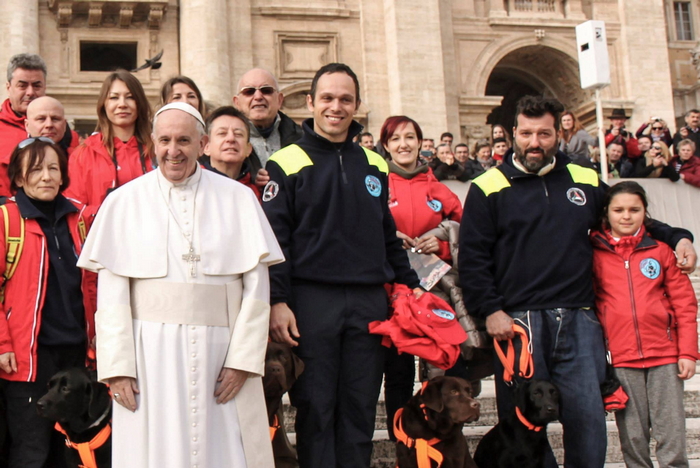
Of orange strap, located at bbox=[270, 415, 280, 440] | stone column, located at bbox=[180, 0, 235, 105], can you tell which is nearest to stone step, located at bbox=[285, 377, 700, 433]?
orange strap, located at bbox=[270, 415, 280, 440]

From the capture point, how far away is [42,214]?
4.35 meters

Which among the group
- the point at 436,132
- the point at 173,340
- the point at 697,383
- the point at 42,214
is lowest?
the point at 697,383

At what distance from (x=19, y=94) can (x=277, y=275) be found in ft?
9.36

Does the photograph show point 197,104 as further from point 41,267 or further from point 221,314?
point 221,314

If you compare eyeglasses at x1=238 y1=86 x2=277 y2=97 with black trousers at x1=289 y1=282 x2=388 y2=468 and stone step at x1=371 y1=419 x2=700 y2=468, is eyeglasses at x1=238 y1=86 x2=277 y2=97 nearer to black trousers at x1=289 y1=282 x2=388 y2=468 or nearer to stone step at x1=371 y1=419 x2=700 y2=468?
black trousers at x1=289 y1=282 x2=388 y2=468

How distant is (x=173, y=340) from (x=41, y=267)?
4.20ft

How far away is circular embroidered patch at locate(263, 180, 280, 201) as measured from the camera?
168 inches

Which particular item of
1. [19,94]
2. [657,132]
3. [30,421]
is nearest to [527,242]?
[30,421]

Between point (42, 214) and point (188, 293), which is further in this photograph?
point (42, 214)

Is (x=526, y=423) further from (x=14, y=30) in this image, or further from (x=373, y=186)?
(x=14, y=30)

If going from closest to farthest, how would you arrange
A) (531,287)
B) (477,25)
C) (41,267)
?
(41,267)
(531,287)
(477,25)

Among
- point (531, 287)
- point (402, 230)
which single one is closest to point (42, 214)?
point (402, 230)

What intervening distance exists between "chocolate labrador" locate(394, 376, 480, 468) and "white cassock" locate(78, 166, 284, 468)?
115 centimetres

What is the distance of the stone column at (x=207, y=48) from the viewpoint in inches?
769
